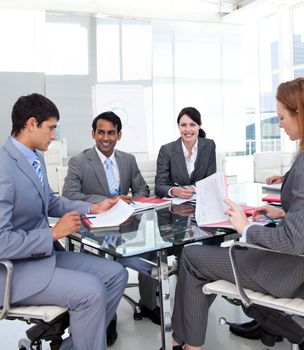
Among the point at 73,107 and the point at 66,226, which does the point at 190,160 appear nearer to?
the point at 66,226

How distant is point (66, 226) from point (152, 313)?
1196 mm

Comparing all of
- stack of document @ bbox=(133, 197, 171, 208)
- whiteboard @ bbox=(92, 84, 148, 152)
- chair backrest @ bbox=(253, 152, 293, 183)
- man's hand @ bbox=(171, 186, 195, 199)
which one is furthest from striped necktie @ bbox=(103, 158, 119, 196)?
chair backrest @ bbox=(253, 152, 293, 183)

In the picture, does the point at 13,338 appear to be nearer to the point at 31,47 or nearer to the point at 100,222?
the point at 100,222

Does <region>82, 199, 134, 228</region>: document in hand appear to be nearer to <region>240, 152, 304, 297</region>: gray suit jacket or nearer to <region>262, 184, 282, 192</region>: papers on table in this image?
<region>240, 152, 304, 297</region>: gray suit jacket

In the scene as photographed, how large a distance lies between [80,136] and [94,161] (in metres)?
4.20

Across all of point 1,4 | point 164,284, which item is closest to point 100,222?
point 164,284

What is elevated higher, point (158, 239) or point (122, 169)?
point (122, 169)

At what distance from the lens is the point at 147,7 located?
724 centimetres

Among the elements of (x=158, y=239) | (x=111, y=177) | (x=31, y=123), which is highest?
(x=31, y=123)

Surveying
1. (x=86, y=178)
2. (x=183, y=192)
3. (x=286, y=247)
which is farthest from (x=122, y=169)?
(x=286, y=247)

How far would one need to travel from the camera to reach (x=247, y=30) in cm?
821

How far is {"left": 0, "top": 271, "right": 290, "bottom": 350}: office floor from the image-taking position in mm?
2178

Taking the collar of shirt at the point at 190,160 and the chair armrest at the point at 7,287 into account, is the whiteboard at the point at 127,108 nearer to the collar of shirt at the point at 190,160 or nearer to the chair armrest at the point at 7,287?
the collar of shirt at the point at 190,160

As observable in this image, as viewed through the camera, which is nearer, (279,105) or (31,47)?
(279,105)
